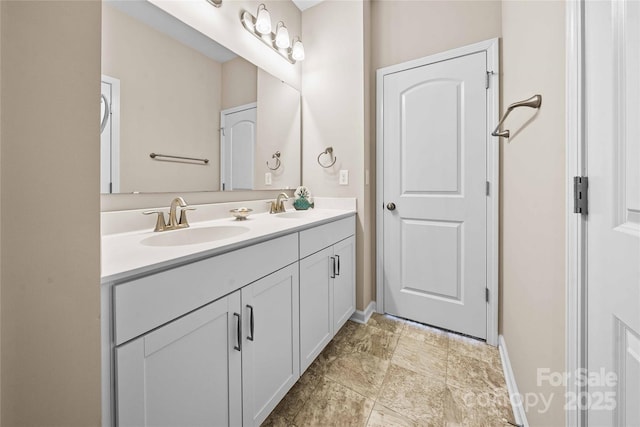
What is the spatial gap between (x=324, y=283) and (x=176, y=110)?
4.04 feet

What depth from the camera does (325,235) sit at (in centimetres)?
152

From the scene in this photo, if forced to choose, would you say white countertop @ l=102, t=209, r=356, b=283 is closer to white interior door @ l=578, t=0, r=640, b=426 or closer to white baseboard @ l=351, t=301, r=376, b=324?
white interior door @ l=578, t=0, r=640, b=426

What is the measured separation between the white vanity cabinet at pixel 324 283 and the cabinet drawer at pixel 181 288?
0.33 metres

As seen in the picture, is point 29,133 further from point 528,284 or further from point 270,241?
point 528,284

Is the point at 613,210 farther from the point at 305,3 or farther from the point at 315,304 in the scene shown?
the point at 305,3

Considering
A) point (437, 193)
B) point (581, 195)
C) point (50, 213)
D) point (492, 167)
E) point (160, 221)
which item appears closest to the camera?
point (50, 213)

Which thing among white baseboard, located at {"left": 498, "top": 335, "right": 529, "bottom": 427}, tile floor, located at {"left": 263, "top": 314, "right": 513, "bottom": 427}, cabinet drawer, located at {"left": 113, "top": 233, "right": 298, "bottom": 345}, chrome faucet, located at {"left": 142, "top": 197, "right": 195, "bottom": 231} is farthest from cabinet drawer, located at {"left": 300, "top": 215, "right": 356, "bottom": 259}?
white baseboard, located at {"left": 498, "top": 335, "right": 529, "bottom": 427}

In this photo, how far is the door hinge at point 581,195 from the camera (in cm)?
63

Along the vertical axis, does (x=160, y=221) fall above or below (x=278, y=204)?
below

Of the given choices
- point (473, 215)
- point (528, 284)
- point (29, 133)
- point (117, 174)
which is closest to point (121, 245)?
point (117, 174)

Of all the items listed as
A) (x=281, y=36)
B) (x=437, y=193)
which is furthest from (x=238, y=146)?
(x=437, y=193)

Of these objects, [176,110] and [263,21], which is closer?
[176,110]

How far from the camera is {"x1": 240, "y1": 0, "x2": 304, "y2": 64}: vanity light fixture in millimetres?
1718

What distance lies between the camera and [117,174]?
1.11 m
